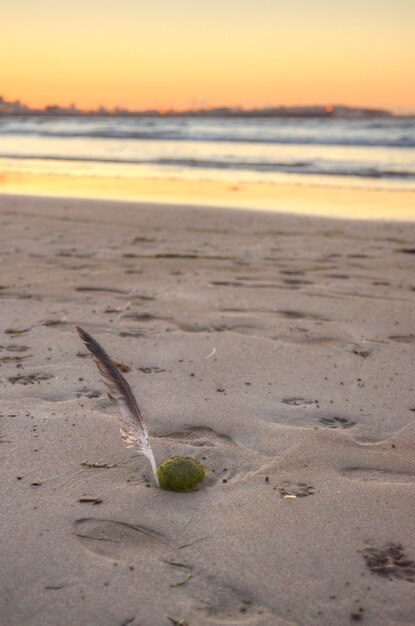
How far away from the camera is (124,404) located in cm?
274

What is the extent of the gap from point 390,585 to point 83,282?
414cm

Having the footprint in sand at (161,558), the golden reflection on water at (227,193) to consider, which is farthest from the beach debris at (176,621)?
the golden reflection on water at (227,193)

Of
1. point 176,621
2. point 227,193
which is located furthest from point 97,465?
point 227,193

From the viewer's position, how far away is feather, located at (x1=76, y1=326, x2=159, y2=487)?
2688 mm

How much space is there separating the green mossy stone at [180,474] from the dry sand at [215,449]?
44 millimetres

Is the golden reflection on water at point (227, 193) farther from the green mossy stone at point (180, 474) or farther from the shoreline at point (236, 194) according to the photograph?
the green mossy stone at point (180, 474)

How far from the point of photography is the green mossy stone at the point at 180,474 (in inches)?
102

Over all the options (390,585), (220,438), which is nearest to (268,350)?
(220,438)

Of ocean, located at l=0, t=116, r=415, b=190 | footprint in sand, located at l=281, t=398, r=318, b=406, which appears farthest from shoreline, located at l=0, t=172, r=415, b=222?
footprint in sand, located at l=281, t=398, r=318, b=406

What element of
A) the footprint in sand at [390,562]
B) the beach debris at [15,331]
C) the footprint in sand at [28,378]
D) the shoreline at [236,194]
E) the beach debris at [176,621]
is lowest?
the beach debris at [176,621]

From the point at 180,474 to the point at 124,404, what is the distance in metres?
0.34

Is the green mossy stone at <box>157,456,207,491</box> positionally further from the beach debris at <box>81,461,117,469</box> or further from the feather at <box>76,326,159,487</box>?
the beach debris at <box>81,461,117,469</box>

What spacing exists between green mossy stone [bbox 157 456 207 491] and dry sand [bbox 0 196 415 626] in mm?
44

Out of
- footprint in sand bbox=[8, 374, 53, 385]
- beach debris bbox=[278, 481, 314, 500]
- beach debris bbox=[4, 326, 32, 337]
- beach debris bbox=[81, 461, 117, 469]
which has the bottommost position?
beach debris bbox=[81, 461, 117, 469]
